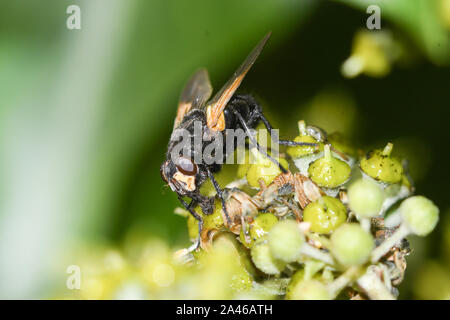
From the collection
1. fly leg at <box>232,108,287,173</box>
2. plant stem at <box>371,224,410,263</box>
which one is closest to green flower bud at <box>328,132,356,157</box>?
fly leg at <box>232,108,287,173</box>

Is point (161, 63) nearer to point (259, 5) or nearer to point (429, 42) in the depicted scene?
point (259, 5)

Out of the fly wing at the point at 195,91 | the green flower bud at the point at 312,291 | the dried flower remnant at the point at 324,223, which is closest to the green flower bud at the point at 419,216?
the dried flower remnant at the point at 324,223

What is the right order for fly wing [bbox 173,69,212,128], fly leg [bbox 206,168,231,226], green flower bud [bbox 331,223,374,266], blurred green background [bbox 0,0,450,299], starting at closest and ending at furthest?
green flower bud [bbox 331,223,374,266], fly leg [bbox 206,168,231,226], blurred green background [bbox 0,0,450,299], fly wing [bbox 173,69,212,128]

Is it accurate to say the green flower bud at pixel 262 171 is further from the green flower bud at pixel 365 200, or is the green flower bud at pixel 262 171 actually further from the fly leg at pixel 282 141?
the green flower bud at pixel 365 200

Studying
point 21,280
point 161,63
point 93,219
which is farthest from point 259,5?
point 21,280

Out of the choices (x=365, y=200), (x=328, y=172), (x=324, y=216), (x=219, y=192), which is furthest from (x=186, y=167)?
(x=365, y=200)

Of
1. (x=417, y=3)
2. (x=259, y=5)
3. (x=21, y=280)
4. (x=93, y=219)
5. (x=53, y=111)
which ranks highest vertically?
(x=259, y=5)

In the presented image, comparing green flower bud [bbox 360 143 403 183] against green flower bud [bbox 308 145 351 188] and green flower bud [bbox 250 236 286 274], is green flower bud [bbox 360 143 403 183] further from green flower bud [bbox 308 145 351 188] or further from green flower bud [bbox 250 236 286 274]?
green flower bud [bbox 250 236 286 274]
